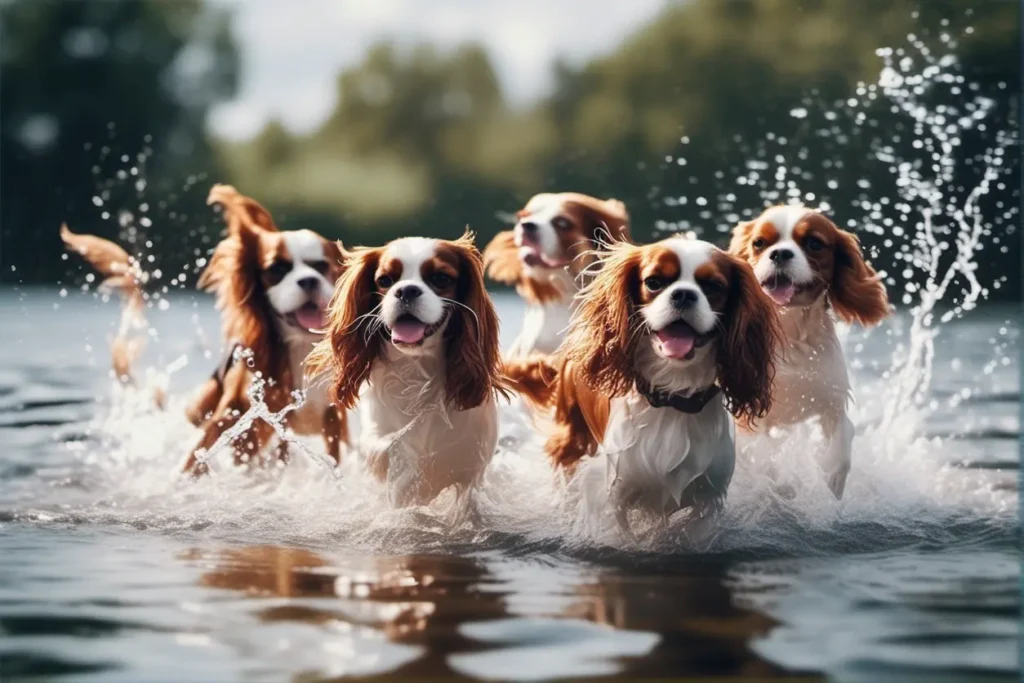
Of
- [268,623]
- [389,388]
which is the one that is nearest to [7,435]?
[389,388]

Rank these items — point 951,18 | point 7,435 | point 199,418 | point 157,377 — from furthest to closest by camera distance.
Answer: point 951,18 → point 7,435 → point 157,377 → point 199,418

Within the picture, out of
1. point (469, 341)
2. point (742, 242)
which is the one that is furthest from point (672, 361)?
A: point (742, 242)

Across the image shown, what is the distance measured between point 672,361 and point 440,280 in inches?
30.8

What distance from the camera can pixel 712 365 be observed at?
453 cm

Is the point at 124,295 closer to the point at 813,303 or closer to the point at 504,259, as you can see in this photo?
the point at 504,259

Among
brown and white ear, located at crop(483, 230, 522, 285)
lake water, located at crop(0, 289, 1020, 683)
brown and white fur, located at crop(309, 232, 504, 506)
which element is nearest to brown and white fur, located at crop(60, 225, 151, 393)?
lake water, located at crop(0, 289, 1020, 683)

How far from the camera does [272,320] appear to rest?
5.76 metres

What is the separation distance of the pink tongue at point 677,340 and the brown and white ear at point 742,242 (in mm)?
660

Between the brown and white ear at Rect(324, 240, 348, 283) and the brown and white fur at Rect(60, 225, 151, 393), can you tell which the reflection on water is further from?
the brown and white fur at Rect(60, 225, 151, 393)

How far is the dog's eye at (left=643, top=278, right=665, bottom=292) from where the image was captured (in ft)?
14.7

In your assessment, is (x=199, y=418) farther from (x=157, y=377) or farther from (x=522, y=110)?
(x=522, y=110)

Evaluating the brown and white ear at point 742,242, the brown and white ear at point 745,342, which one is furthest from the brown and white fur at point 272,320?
the brown and white ear at point 745,342

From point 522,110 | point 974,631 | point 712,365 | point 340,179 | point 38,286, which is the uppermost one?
point 522,110

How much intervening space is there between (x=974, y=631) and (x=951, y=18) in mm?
5596
